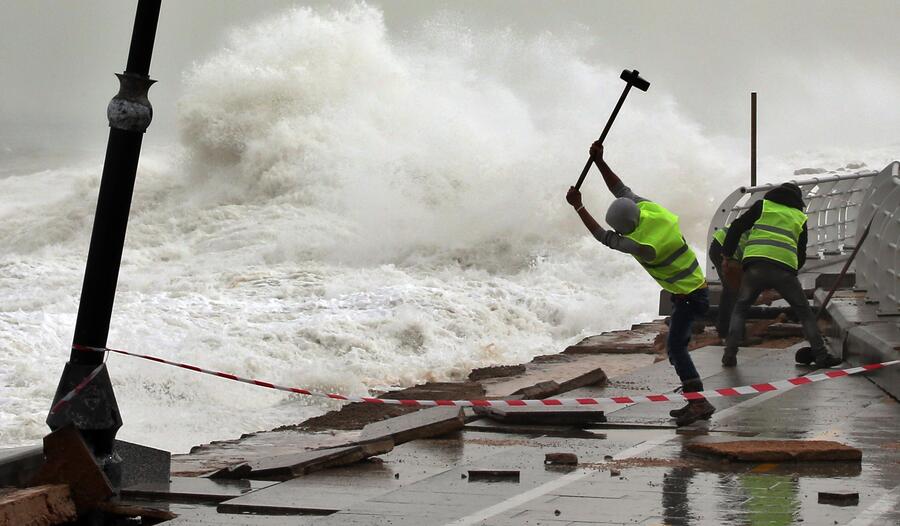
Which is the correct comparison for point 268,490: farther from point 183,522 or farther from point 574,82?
point 574,82

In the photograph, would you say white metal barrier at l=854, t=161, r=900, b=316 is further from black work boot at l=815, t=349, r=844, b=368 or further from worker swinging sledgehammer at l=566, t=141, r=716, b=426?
worker swinging sledgehammer at l=566, t=141, r=716, b=426

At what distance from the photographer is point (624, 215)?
9.19 metres

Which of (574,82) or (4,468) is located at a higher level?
(574,82)

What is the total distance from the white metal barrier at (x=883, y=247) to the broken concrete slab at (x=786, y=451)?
4.30 meters

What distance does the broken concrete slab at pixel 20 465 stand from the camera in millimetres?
6746

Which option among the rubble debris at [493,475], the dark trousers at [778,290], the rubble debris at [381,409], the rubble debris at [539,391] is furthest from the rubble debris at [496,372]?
the rubble debris at [493,475]

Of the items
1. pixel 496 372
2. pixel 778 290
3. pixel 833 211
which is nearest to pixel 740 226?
pixel 778 290

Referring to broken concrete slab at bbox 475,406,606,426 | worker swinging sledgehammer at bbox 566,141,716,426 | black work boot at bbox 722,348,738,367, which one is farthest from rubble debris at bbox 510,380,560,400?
black work boot at bbox 722,348,738,367

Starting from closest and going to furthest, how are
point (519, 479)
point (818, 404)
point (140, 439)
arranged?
point (519, 479) → point (818, 404) → point (140, 439)

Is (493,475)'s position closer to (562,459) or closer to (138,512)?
(562,459)

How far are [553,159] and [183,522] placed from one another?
33212 millimetres

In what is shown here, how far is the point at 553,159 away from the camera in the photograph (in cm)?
3906

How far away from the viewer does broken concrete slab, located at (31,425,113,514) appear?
21.9ft

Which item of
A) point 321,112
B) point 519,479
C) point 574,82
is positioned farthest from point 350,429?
point 574,82
